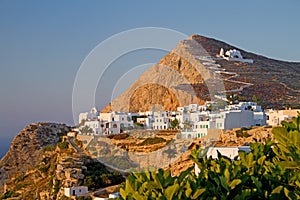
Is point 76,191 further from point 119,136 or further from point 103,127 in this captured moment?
point 103,127

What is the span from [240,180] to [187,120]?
22.6 m

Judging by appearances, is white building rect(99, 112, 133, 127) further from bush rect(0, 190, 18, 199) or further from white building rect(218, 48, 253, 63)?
white building rect(218, 48, 253, 63)

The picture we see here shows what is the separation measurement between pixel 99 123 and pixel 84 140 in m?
1.95

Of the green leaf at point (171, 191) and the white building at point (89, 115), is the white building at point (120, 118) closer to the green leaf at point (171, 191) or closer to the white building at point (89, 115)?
the white building at point (89, 115)

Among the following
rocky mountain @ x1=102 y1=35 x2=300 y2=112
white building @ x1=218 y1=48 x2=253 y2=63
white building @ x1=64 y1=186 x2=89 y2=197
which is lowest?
white building @ x1=64 y1=186 x2=89 y2=197

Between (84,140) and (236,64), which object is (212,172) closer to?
(84,140)

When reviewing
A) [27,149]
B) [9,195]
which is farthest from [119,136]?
[27,149]

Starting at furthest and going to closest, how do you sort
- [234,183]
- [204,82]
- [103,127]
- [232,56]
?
[232,56]
[204,82]
[103,127]
[234,183]

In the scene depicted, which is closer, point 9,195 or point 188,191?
point 188,191

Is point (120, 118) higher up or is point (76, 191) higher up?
point (120, 118)

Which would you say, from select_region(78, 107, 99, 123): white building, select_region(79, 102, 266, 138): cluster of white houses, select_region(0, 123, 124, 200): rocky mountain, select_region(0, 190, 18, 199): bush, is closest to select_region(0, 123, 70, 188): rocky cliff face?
select_region(0, 123, 124, 200): rocky mountain

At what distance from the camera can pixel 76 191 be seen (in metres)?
17.7

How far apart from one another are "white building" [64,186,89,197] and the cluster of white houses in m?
6.57

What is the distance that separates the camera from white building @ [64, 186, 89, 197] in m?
17.6
